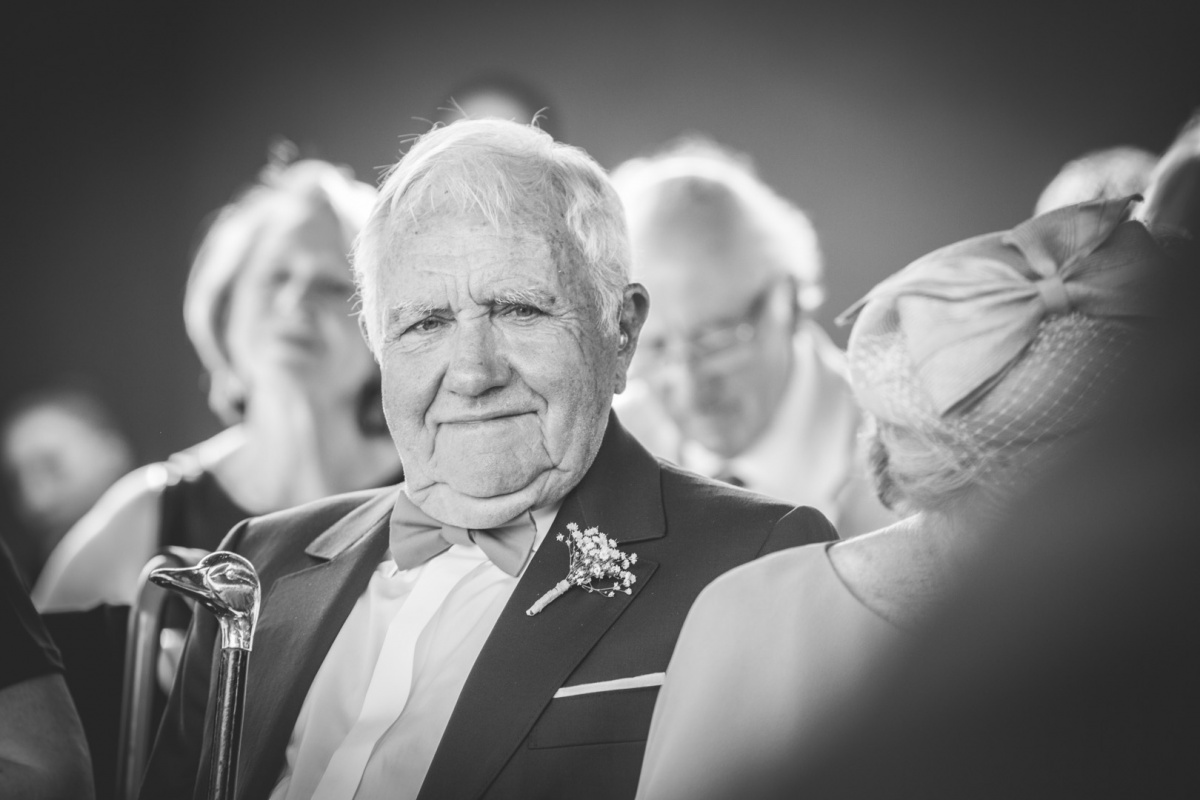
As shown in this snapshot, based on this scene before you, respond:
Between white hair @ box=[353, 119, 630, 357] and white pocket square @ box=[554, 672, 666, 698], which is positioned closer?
white pocket square @ box=[554, 672, 666, 698]

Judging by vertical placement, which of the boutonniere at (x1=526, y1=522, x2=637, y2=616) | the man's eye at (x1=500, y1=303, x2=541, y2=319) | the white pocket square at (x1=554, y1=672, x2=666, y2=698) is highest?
the man's eye at (x1=500, y1=303, x2=541, y2=319)

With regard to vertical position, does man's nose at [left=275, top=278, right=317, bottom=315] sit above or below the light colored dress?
below

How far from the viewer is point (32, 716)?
166cm

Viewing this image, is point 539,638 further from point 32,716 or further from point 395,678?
point 32,716

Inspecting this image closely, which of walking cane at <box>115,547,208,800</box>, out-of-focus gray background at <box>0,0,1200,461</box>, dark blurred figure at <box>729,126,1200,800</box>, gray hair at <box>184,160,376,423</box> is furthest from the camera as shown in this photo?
out-of-focus gray background at <box>0,0,1200,461</box>

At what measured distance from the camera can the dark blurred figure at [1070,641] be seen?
57 cm

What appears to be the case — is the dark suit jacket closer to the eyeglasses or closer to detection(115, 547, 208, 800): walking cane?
detection(115, 547, 208, 800): walking cane

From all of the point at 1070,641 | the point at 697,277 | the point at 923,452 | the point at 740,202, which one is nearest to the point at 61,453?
the point at 697,277

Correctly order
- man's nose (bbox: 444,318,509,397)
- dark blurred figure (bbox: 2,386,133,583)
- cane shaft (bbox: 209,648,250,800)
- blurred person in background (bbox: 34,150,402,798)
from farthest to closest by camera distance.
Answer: dark blurred figure (bbox: 2,386,133,583), blurred person in background (bbox: 34,150,402,798), man's nose (bbox: 444,318,509,397), cane shaft (bbox: 209,648,250,800)

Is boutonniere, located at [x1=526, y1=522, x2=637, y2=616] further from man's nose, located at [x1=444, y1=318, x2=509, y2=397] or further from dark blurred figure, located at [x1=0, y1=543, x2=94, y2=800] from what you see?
dark blurred figure, located at [x1=0, y1=543, x2=94, y2=800]

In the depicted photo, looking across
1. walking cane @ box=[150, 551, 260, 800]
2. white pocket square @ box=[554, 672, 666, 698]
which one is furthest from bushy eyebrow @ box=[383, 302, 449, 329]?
white pocket square @ box=[554, 672, 666, 698]

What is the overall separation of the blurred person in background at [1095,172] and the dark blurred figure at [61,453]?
294 centimetres

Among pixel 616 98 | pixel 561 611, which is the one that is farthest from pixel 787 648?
pixel 616 98

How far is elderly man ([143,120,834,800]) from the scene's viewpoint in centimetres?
152
